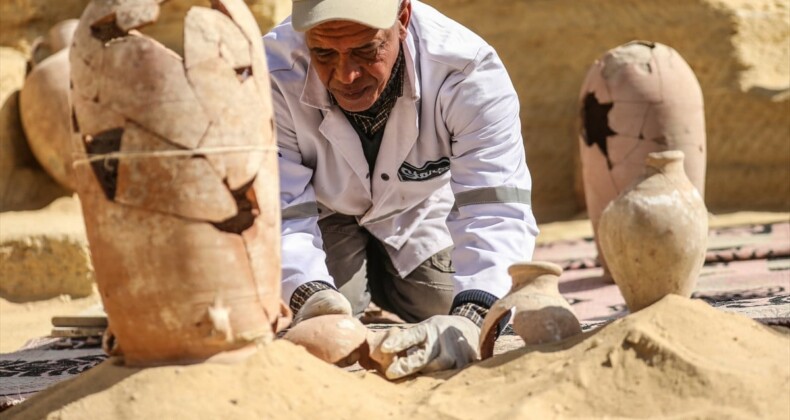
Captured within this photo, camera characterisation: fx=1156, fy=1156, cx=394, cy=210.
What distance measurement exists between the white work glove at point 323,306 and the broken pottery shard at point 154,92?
92 centimetres

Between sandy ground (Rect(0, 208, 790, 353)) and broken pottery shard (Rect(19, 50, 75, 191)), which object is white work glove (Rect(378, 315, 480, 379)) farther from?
broken pottery shard (Rect(19, 50, 75, 191))

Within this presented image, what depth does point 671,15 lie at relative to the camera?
961 centimetres

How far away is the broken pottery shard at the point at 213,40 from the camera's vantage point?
110 inches

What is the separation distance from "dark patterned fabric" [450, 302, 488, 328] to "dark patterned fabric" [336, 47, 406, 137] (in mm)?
831

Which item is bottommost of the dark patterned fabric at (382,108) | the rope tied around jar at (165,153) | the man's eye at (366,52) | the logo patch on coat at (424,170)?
the logo patch on coat at (424,170)

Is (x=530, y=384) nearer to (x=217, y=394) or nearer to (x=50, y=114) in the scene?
(x=217, y=394)

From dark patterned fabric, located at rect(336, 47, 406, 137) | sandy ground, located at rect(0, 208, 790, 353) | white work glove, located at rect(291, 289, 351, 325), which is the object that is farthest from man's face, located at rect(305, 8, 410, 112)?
sandy ground, located at rect(0, 208, 790, 353)

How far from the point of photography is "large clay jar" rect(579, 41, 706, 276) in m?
6.05

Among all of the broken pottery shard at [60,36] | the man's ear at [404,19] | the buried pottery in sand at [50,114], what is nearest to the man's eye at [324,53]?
the man's ear at [404,19]

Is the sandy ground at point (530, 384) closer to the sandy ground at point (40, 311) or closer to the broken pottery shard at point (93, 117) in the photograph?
the broken pottery shard at point (93, 117)

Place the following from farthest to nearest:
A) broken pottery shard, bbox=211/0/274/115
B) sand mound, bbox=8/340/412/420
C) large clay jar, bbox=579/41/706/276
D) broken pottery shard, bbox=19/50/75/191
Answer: broken pottery shard, bbox=19/50/75/191, large clay jar, bbox=579/41/706/276, broken pottery shard, bbox=211/0/274/115, sand mound, bbox=8/340/412/420

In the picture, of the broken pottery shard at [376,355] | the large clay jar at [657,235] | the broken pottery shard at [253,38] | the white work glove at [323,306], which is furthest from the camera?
the white work glove at [323,306]

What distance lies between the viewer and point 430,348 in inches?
131

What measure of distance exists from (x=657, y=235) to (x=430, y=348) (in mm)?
720
